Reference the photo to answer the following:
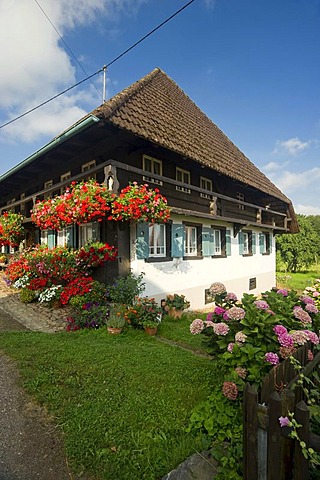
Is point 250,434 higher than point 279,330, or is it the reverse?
point 279,330

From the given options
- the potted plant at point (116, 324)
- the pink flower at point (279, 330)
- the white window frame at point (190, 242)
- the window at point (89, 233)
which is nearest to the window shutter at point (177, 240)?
the white window frame at point (190, 242)

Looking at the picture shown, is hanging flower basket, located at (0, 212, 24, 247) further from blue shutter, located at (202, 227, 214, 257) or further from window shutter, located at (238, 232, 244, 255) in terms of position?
window shutter, located at (238, 232, 244, 255)

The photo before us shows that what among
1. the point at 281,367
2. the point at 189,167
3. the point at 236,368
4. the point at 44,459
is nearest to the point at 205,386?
the point at 236,368

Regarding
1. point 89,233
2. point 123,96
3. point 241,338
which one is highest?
point 123,96

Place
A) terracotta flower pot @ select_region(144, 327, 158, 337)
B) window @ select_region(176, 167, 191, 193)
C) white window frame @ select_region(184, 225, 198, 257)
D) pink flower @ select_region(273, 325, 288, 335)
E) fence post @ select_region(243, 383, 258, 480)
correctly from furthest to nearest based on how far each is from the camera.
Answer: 1. white window frame @ select_region(184, 225, 198, 257)
2. window @ select_region(176, 167, 191, 193)
3. terracotta flower pot @ select_region(144, 327, 158, 337)
4. pink flower @ select_region(273, 325, 288, 335)
5. fence post @ select_region(243, 383, 258, 480)

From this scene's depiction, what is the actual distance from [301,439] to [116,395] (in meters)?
2.26

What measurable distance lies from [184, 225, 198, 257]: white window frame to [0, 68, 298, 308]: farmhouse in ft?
0.13

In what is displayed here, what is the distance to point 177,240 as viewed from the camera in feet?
29.3

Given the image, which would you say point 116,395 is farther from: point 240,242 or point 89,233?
point 240,242

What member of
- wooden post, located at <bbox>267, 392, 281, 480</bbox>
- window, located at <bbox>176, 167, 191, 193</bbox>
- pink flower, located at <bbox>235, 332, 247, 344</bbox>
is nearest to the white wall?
window, located at <bbox>176, 167, 191, 193</bbox>

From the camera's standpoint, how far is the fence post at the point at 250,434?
166 cm

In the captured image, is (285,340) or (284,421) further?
(285,340)

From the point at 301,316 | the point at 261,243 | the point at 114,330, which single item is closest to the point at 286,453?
the point at 301,316

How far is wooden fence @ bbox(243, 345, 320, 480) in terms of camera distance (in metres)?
1.47
